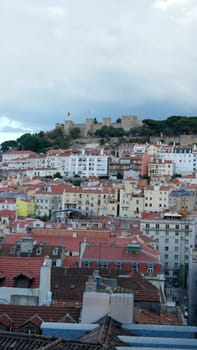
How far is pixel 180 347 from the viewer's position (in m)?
12.7

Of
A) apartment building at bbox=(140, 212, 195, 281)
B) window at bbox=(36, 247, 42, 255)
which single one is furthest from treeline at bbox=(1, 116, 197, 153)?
window at bbox=(36, 247, 42, 255)

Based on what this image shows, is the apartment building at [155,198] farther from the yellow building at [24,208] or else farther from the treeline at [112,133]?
the treeline at [112,133]

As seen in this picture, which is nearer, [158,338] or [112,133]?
[158,338]

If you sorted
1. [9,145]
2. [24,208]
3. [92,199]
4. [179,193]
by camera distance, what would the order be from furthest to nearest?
[9,145], [92,199], [179,193], [24,208]

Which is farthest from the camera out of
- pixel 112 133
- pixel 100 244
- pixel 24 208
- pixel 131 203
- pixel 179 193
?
pixel 112 133

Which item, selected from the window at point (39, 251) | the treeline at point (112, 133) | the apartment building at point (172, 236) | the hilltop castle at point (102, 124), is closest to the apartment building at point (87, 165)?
the treeline at point (112, 133)

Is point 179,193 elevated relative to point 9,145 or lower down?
lower down

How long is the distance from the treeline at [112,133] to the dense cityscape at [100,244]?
816mm

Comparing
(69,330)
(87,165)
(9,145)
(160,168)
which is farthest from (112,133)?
(69,330)

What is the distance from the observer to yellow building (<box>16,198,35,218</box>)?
257ft

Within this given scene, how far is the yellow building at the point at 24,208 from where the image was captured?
7831cm

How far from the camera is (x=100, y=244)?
37531 millimetres

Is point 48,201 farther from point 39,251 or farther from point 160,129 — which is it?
point 160,129

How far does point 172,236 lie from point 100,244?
20025 mm
